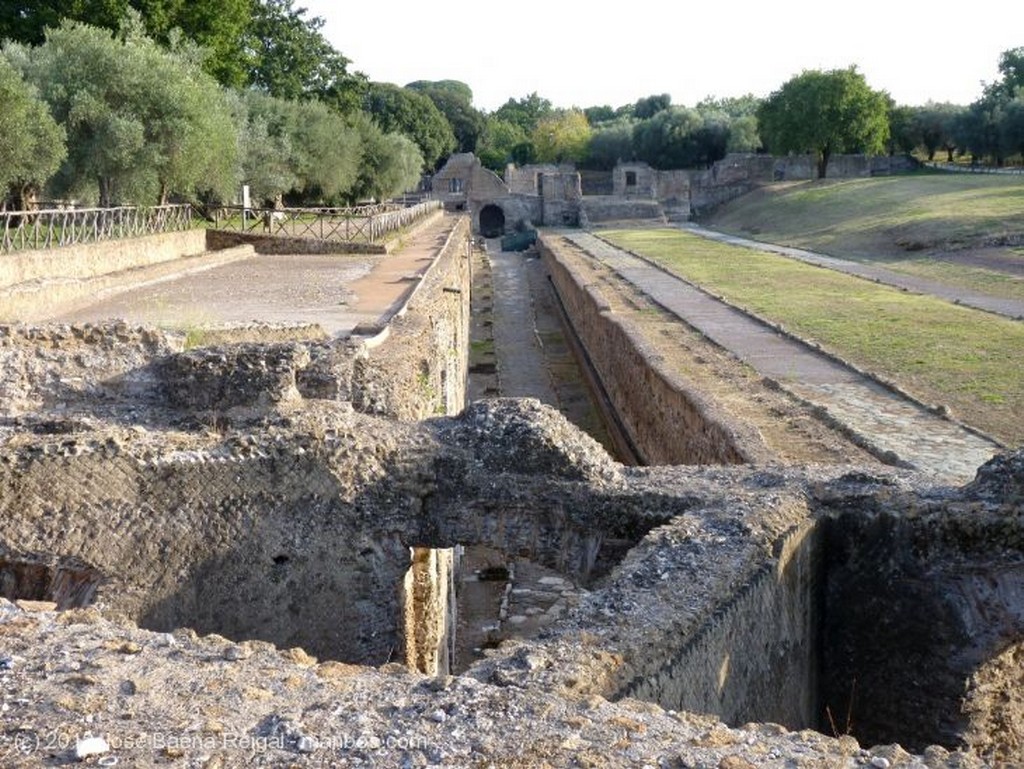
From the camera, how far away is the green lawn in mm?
12406

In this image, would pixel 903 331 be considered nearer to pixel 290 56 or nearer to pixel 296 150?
pixel 296 150

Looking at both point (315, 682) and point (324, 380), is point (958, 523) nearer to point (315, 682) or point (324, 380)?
point (315, 682)

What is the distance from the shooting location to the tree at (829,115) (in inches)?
2201

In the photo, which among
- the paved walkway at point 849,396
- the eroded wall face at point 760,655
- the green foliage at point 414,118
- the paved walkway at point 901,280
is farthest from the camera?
the green foliage at point 414,118

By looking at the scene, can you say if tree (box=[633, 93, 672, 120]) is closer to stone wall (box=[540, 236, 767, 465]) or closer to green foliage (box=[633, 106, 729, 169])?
green foliage (box=[633, 106, 729, 169])

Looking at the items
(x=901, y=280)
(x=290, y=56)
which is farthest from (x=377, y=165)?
(x=901, y=280)

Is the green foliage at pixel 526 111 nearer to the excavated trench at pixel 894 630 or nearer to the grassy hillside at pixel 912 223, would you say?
the grassy hillside at pixel 912 223

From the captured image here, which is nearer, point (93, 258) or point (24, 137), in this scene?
point (24, 137)

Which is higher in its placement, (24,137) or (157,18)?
(157,18)

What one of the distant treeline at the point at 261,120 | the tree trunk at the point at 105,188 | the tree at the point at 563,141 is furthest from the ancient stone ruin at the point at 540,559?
the tree at the point at 563,141

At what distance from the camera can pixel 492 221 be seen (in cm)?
6272

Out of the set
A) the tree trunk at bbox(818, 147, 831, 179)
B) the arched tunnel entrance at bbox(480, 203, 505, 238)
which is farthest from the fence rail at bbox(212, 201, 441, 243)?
the tree trunk at bbox(818, 147, 831, 179)

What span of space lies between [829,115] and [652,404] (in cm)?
4632

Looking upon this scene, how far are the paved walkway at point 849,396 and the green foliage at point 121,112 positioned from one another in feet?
32.3
